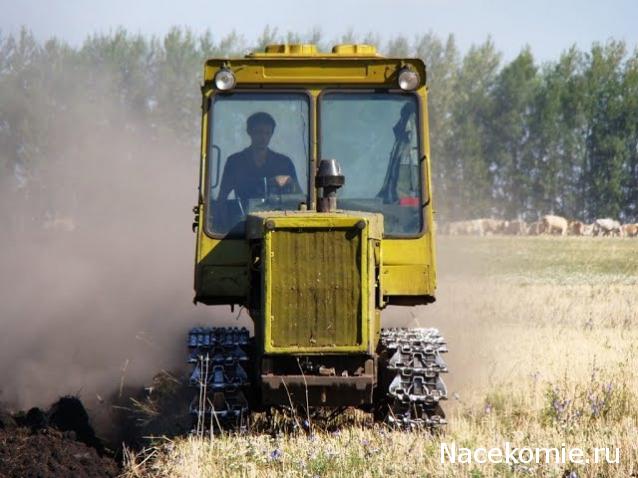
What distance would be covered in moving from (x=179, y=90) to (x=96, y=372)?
126ft

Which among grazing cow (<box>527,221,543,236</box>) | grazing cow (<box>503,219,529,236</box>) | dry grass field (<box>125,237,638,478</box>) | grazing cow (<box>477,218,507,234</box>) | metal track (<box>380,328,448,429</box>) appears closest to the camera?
dry grass field (<box>125,237,638,478</box>)

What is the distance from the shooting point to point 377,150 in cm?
1038

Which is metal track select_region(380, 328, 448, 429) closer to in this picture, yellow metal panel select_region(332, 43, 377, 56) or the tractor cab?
the tractor cab

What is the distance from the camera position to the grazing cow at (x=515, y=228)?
51.7 m

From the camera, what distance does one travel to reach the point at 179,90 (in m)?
51.2

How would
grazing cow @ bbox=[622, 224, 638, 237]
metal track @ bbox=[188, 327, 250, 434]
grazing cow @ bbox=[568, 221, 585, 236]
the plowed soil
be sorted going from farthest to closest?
grazing cow @ bbox=[568, 221, 585, 236] < grazing cow @ bbox=[622, 224, 638, 237] < metal track @ bbox=[188, 327, 250, 434] < the plowed soil

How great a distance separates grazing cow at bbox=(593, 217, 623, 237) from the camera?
1822 inches

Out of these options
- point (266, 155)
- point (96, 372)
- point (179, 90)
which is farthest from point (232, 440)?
point (179, 90)

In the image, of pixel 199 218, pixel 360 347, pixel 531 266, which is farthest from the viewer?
pixel 531 266

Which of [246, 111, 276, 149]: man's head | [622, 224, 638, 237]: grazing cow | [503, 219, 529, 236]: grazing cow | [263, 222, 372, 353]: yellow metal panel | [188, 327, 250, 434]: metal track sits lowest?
[188, 327, 250, 434]: metal track

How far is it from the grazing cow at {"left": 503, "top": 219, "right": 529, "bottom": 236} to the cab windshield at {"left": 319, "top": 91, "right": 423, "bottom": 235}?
41180 millimetres

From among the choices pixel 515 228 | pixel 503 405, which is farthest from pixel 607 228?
pixel 503 405

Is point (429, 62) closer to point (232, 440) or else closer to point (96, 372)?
point (96, 372)

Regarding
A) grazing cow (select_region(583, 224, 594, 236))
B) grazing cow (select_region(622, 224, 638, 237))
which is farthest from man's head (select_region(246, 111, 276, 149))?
grazing cow (select_region(583, 224, 594, 236))
